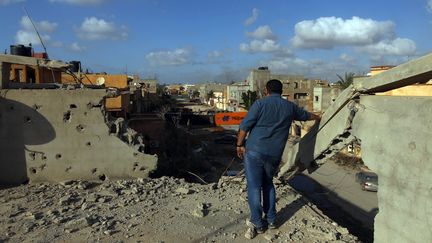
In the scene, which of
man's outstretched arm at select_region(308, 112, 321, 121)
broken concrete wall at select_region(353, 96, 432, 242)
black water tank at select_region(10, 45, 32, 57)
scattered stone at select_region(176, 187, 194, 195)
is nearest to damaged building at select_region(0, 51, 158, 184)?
scattered stone at select_region(176, 187, 194, 195)

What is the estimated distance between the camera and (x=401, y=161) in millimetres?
4250

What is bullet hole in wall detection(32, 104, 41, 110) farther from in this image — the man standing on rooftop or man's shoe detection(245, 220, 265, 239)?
man's shoe detection(245, 220, 265, 239)

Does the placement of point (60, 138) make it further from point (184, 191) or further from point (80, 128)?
point (184, 191)

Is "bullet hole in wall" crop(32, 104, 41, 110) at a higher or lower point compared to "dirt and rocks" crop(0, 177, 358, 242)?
higher

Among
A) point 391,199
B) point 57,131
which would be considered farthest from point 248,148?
point 57,131

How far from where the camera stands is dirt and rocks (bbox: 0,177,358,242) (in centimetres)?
527

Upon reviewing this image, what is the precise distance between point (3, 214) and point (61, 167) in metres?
2.36

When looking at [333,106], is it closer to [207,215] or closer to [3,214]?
[207,215]

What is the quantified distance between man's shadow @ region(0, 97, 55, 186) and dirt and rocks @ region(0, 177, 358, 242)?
55cm

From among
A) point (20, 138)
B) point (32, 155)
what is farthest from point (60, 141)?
point (20, 138)

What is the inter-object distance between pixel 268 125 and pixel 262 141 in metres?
0.21

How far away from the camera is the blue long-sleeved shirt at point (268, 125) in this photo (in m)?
5.22

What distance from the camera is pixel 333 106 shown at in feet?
19.0

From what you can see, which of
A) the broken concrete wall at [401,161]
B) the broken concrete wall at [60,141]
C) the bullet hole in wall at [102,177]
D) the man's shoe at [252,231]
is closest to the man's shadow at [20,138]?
the broken concrete wall at [60,141]
